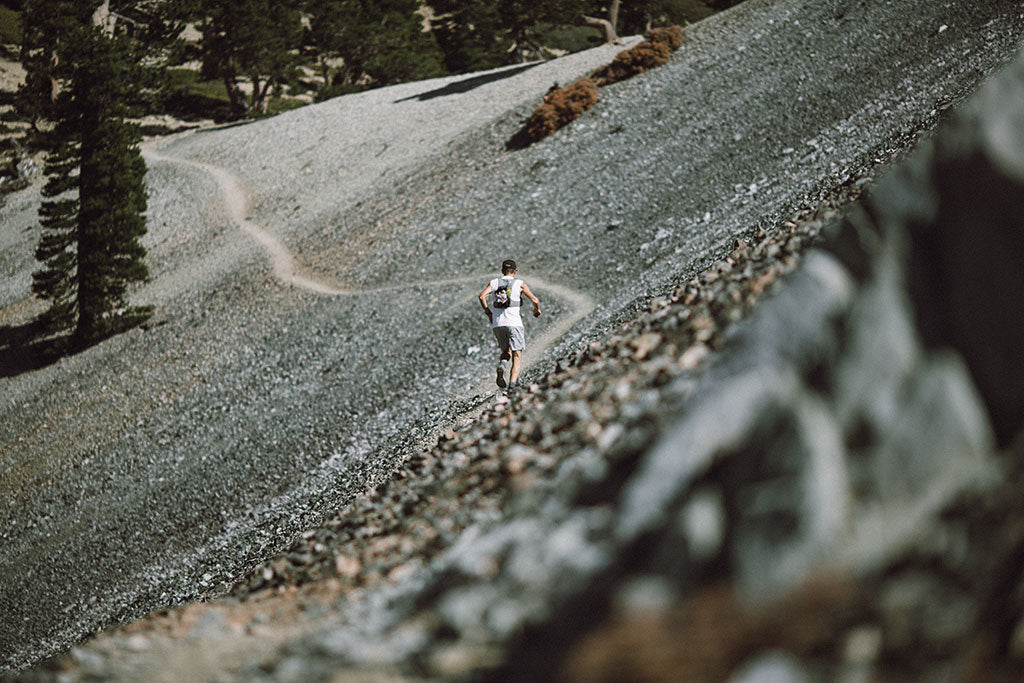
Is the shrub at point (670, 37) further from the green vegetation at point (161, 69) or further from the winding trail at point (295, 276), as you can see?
the winding trail at point (295, 276)

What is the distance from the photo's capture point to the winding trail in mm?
19812

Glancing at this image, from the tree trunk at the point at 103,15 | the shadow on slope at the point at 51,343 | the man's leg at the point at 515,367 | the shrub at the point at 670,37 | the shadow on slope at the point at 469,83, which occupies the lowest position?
the shadow on slope at the point at 51,343

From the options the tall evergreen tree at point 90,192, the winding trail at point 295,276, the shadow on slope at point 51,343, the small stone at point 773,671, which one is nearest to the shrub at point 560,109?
the winding trail at point 295,276

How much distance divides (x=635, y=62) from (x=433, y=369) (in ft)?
76.1

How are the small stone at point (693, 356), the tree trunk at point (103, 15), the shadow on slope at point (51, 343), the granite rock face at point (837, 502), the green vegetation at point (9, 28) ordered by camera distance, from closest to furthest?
the granite rock face at point (837, 502) < the small stone at point (693, 356) < the shadow on slope at point (51, 343) < the tree trunk at point (103, 15) < the green vegetation at point (9, 28)

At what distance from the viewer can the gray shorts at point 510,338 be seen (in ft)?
46.1

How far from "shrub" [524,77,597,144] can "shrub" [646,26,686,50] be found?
4.96 m

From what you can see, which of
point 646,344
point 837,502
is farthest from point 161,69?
point 837,502

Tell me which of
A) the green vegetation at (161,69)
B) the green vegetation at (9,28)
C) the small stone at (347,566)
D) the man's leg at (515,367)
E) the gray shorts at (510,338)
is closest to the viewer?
the small stone at (347,566)

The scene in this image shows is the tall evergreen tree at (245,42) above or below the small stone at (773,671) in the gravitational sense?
above

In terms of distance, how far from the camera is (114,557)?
57.3 feet

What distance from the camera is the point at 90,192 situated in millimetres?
31297

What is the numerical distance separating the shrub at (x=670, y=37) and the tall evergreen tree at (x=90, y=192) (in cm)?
2780

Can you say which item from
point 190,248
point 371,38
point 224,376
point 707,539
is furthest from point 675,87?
point 371,38
